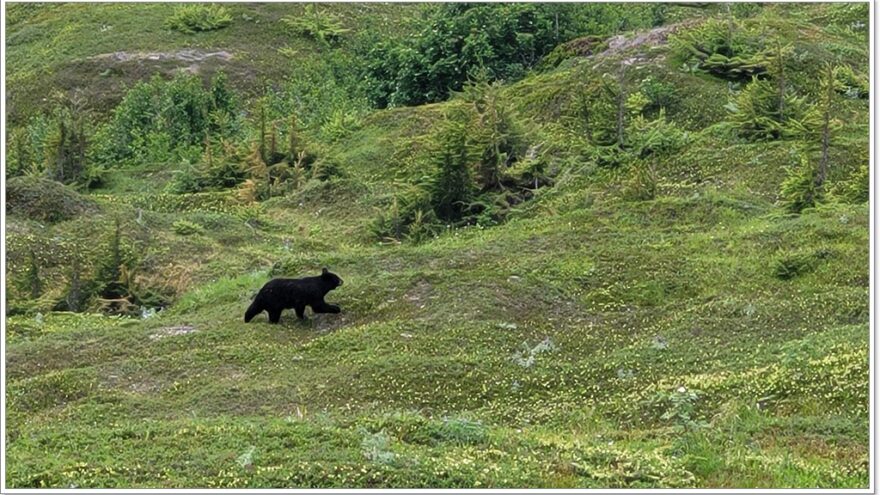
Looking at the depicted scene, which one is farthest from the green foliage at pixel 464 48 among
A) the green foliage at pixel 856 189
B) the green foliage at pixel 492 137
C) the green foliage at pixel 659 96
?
the green foliage at pixel 856 189

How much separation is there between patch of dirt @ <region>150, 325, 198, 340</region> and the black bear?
965 mm

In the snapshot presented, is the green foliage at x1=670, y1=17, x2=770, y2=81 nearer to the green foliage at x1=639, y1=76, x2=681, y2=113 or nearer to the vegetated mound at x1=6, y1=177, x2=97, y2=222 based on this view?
the green foliage at x1=639, y1=76, x2=681, y2=113

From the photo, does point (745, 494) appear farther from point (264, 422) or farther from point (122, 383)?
point (122, 383)

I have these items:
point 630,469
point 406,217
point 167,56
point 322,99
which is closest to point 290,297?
point 406,217

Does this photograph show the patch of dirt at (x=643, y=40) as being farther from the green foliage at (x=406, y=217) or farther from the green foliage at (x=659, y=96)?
the green foliage at (x=406, y=217)

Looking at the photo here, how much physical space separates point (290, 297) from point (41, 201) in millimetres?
11684

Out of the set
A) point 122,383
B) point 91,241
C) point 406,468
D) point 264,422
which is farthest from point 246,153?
point 406,468

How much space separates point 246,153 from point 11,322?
14785mm

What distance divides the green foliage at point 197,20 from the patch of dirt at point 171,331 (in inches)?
1492

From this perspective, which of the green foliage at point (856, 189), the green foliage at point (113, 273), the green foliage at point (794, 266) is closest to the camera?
the green foliage at point (794, 266)

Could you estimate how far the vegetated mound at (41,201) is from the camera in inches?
1123

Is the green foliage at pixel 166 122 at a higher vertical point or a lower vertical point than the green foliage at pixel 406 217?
lower

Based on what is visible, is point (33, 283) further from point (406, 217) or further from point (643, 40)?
point (643, 40)

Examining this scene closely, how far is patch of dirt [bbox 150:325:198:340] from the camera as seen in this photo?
19.5 metres
